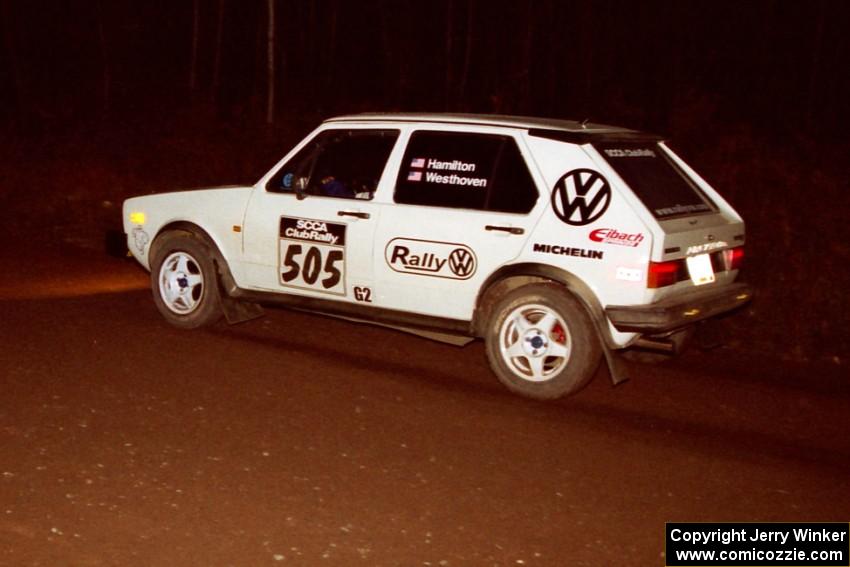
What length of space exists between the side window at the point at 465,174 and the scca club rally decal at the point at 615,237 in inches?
20.5

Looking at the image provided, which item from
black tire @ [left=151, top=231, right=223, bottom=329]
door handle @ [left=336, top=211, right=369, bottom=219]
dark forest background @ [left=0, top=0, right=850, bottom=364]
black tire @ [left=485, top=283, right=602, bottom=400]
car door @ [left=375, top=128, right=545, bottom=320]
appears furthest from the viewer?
dark forest background @ [left=0, top=0, right=850, bottom=364]

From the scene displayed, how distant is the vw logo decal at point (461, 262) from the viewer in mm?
7438

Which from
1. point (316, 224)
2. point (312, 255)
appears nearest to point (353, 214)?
point (316, 224)

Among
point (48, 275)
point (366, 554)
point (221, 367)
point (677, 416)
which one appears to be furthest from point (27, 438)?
point (48, 275)

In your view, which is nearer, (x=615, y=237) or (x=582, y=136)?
(x=615, y=237)

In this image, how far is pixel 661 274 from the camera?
22.4 ft

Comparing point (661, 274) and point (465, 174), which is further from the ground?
point (465, 174)

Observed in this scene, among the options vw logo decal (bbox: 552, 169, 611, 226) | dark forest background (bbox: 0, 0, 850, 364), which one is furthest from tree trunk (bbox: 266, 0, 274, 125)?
vw logo decal (bbox: 552, 169, 611, 226)

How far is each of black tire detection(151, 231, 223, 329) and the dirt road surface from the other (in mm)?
A: 183

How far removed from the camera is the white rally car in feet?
22.9

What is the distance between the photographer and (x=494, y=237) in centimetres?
734

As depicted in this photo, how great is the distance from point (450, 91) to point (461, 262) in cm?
2519

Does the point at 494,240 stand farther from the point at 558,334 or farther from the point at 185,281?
the point at 185,281

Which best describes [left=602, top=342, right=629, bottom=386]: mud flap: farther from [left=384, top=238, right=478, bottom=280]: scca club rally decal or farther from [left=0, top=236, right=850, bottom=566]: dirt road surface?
[left=384, top=238, right=478, bottom=280]: scca club rally decal
